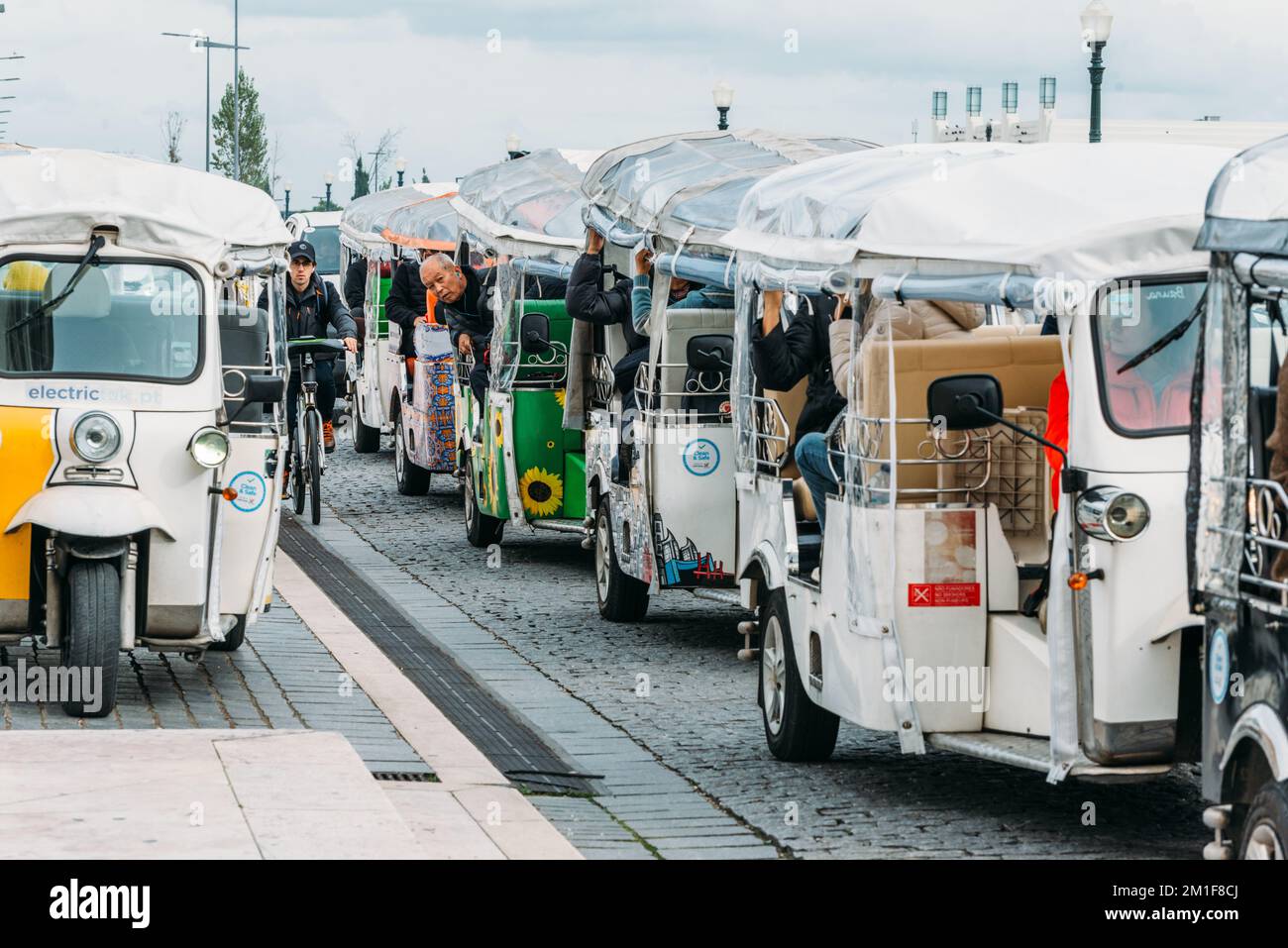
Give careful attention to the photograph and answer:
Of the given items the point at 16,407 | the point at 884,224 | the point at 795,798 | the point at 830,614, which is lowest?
the point at 795,798

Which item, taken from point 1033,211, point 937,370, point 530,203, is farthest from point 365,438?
point 1033,211

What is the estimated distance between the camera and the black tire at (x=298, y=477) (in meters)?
18.5

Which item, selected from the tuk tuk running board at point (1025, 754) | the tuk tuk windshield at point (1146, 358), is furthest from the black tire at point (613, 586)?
the tuk tuk windshield at point (1146, 358)

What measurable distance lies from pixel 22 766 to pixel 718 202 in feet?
17.9

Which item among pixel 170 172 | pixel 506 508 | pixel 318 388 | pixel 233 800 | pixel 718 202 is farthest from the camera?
pixel 318 388

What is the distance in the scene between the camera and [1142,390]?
298 inches

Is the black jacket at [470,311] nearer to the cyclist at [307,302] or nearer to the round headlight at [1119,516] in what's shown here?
the cyclist at [307,302]

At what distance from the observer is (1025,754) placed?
25.8ft

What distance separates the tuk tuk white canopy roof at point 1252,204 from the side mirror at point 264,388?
490cm

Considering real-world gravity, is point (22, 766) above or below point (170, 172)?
below

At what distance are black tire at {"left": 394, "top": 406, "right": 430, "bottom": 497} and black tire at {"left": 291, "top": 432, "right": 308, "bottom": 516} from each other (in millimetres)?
1944

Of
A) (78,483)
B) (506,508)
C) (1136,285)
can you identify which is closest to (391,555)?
(506,508)

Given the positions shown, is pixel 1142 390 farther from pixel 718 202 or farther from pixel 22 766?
pixel 718 202

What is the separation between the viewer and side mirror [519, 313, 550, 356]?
15148 millimetres
